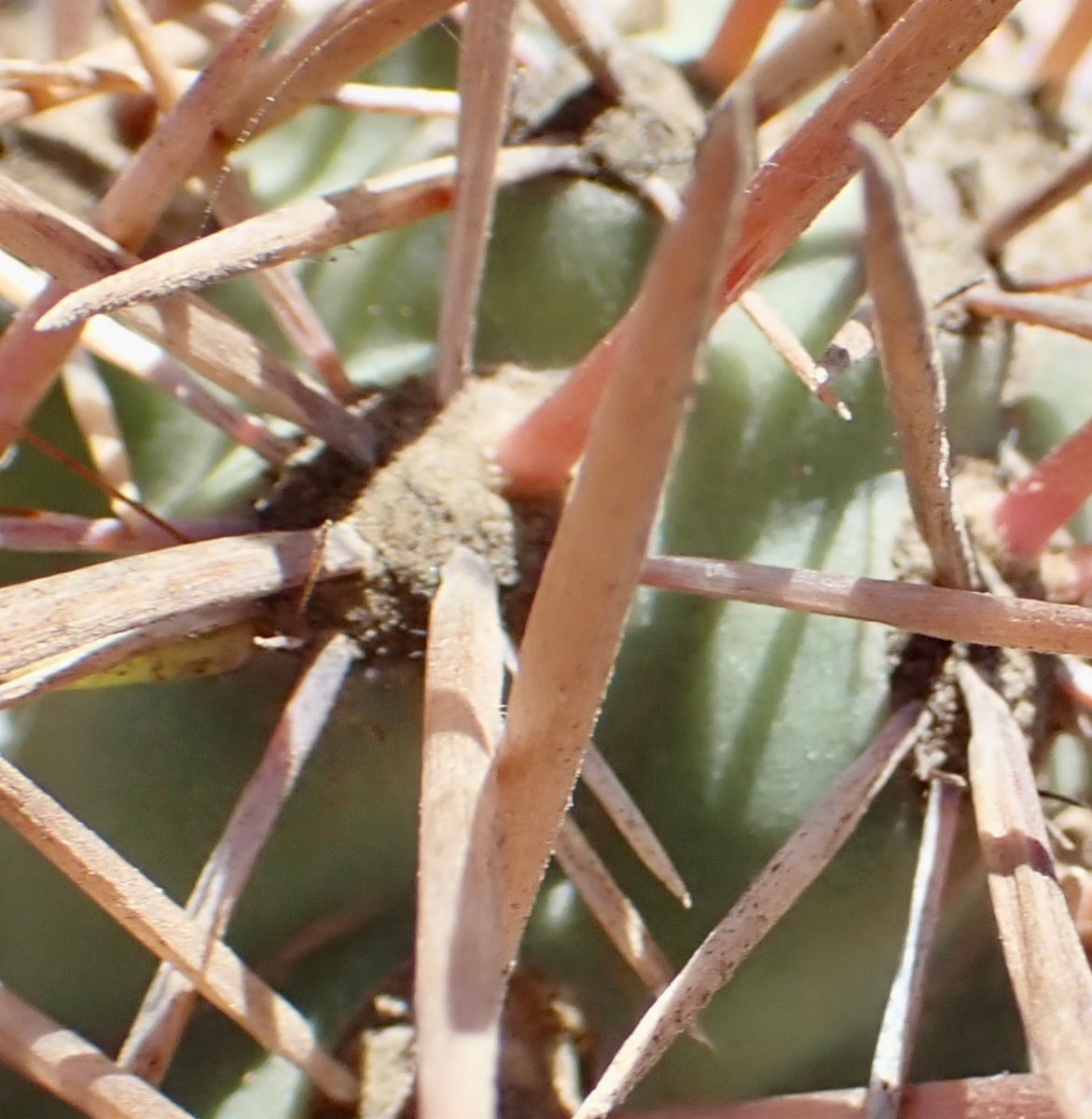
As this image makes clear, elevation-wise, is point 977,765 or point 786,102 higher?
point 786,102

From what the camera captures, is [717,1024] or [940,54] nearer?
[940,54]

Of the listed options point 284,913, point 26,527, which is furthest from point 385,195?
point 284,913

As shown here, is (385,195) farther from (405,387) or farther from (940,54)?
(940,54)

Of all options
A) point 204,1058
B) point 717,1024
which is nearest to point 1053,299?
point 717,1024

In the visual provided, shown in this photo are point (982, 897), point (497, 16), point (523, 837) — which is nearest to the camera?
point (523, 837)

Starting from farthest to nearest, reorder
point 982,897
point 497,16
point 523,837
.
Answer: point 982,897, point 497,16, point 523,837

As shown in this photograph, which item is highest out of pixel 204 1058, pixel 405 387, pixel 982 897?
pixel 405 387
